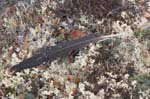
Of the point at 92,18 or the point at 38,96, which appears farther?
the point at 92,18

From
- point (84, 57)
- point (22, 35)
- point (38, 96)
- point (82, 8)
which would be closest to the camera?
point (38, 96)

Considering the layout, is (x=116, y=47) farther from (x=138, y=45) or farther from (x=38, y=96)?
(x=38, y=96)

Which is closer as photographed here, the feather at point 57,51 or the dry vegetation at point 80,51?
the dry vegetation at point 80,51

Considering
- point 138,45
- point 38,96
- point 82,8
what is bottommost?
point 38,96

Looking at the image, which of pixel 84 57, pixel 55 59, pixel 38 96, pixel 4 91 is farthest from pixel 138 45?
pixel 4 91

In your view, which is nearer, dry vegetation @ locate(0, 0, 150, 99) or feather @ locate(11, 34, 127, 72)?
dry vegetation @ locate(0, 0, 150, 99)

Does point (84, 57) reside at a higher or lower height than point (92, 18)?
lower

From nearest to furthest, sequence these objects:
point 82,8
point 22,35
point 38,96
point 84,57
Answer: point 38,96 < point 84,57 < point 22,35 < point 82,8
